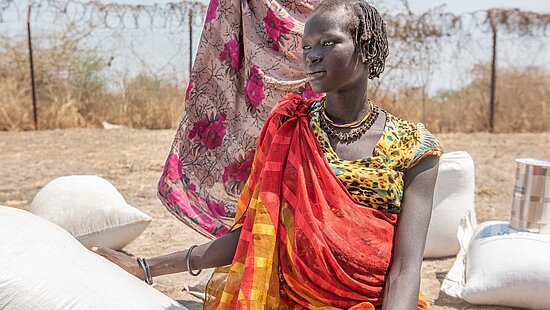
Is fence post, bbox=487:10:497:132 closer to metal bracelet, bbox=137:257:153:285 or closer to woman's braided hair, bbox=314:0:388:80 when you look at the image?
woman's braided hair, bbox=314:0:388:80

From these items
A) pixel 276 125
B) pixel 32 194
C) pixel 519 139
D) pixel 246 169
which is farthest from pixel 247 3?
pixel 519 139

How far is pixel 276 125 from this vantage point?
1658 millimetres

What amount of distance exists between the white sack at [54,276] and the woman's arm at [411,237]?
0.72 m

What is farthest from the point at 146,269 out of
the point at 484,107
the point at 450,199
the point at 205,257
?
the point at 484,107

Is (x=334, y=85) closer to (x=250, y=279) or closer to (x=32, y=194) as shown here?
(x=250, y=279)

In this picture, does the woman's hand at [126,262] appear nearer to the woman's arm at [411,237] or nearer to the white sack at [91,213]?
the woman's arm at [411,237]

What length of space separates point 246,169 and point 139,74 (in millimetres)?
8614

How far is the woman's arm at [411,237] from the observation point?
1517 millimetres

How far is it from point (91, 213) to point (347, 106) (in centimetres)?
206

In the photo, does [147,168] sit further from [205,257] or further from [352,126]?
[352,126]

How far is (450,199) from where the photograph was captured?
361 centimetres

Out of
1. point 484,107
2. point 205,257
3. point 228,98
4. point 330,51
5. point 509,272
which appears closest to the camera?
point 330,51

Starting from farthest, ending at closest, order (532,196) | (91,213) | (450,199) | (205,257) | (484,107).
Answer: (484,107) < (450,199) < (91,213) < (532,196) < (205,257)

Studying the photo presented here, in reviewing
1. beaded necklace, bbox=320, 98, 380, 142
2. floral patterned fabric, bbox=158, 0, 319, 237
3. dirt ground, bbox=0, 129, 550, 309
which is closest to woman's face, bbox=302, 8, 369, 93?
beaded necklace, bbox=320, 98, 380, 142
